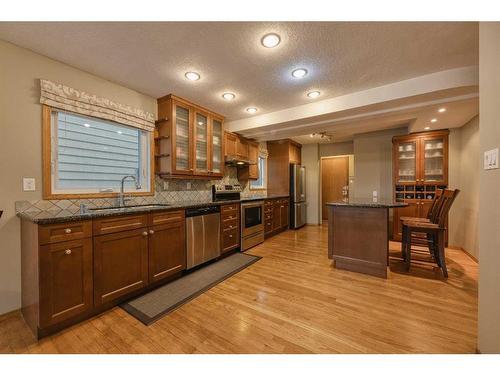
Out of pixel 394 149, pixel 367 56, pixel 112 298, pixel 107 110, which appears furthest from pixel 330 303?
pixel 394 149

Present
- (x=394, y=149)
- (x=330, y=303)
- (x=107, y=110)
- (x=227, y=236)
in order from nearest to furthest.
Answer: (x=330, y=303), (x=107, y=110), (x=227, y=236), (x=394, y=149)

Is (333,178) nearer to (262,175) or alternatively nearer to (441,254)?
(262,175)

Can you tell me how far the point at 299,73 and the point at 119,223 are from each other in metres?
2.42

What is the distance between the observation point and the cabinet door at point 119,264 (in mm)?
1733

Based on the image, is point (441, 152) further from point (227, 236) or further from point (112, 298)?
point (112, 298)

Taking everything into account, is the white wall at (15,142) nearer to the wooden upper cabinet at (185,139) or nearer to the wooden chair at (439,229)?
the wooden upper cabinet at (185,139)

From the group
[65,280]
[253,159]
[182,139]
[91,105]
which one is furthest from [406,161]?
[65,280]

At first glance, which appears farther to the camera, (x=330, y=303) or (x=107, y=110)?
(x=107, y=110)

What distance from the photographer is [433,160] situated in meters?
3.80

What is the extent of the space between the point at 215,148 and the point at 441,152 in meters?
4.15

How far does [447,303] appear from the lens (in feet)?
6.26

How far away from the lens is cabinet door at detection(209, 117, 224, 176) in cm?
355

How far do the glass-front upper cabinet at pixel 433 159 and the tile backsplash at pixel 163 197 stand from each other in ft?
11.5

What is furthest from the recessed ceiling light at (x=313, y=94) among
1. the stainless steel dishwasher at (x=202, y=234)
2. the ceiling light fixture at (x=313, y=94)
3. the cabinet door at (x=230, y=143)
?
the stainless steel dishwasher at (x=202, y=234)
